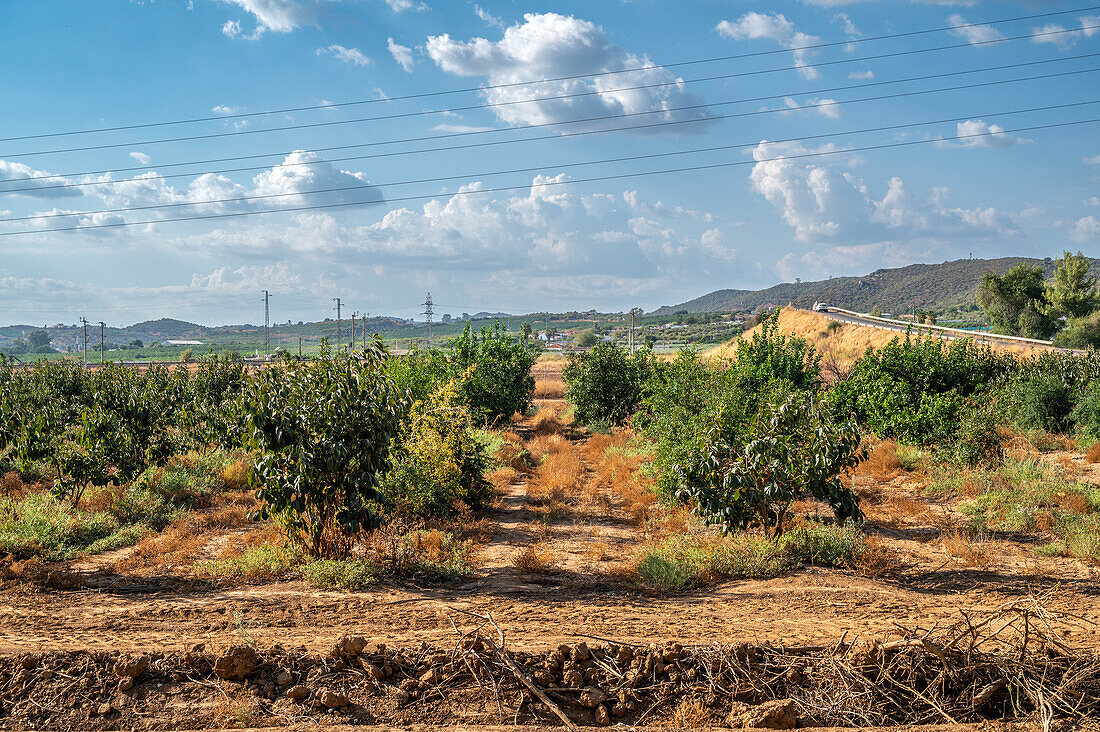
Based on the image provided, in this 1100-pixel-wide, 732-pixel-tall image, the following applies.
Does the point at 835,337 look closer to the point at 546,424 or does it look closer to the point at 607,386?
the point at 607,386

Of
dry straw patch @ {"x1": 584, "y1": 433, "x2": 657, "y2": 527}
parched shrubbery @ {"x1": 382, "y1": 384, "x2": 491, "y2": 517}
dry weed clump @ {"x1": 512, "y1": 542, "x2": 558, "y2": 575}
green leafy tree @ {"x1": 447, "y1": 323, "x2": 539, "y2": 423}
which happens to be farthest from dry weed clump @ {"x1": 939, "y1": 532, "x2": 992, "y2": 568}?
green leafy tree @ {"x1": 447, "y1": 323, "x2": 539, "y2": 423}

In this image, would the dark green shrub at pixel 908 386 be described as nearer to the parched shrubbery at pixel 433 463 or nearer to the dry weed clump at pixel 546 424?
the parched shrubbery at pixel 433 463

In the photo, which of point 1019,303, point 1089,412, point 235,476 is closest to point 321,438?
point 235,476

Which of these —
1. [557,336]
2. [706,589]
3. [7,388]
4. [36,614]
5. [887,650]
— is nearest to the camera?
[887,650]

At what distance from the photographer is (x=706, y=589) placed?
8.34 metres

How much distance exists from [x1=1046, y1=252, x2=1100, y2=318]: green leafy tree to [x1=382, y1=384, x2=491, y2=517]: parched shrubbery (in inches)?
2331

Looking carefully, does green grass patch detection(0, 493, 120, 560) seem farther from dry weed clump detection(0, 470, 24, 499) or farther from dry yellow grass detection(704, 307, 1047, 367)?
dry yellow grass detection(704, 307, 1047, 367)

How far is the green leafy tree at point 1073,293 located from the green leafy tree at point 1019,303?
0.89 metres

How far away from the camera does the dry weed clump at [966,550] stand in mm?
9323

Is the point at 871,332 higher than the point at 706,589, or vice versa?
the point at 871,332

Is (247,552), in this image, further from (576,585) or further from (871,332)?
(871,332)

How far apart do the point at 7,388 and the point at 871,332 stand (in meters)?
43.9

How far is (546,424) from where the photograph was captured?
90.3 ft

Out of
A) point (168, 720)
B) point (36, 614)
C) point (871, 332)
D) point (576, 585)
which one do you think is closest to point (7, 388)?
point (36, 614)
